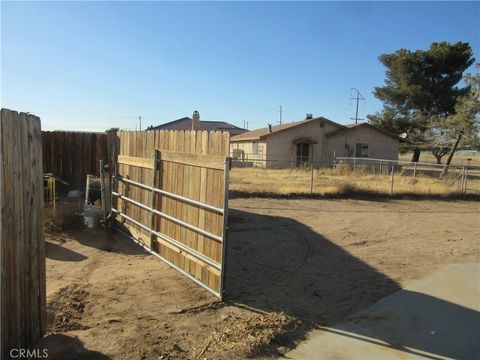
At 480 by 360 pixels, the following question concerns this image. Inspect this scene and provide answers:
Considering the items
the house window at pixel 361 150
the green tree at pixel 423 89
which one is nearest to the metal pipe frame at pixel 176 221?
the house window at pixel 361 150

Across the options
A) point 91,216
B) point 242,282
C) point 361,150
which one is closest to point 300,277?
point 242,282

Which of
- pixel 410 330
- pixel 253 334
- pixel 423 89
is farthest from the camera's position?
pixel 423 89

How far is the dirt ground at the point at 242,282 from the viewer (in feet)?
13.8

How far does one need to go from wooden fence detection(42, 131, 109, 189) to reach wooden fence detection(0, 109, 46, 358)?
9949mm

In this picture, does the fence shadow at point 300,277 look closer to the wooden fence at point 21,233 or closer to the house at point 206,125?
the wooden fence at point 21,233

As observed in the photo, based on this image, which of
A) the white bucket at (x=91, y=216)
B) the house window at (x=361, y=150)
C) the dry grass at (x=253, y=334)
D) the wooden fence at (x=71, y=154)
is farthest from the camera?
the house window at (x=361, y=150)

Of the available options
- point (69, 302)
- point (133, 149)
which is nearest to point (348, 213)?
point (133, 149)

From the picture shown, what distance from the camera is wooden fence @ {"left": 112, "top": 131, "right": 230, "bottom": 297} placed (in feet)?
17.9

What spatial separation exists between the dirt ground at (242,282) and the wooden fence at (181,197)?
0.99 feet

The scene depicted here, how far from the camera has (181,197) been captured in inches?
249

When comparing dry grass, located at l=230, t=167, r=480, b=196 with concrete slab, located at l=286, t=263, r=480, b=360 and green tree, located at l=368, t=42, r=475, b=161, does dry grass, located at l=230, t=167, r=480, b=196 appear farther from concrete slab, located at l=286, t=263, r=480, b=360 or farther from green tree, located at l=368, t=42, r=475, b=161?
green tree, located at l=368, t=42, r=475, b=161

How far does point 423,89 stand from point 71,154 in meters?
34.9

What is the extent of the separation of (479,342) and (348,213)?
340 inches

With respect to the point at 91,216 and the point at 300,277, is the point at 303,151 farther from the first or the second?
the point at 300,277
